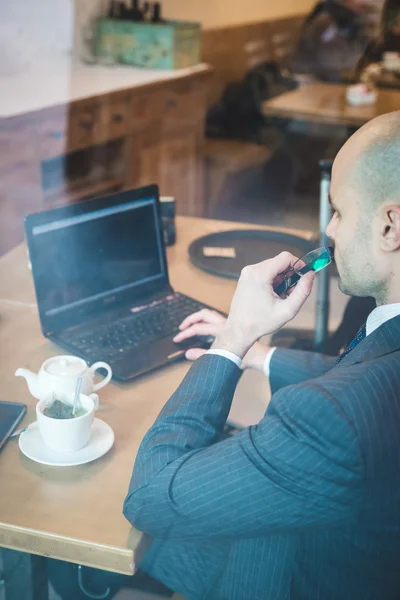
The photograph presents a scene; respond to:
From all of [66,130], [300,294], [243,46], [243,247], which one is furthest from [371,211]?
[243,46]

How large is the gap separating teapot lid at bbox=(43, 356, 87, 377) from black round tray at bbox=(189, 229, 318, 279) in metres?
0.62

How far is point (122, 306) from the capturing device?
1.47m

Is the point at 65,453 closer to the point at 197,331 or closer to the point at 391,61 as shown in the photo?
the point at 197,331

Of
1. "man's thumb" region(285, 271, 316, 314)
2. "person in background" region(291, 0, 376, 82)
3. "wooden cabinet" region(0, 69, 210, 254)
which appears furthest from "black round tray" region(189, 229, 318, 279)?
"person in background" region(291, 0, 376, 82)

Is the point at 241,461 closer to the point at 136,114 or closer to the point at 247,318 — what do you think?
the point at 247,318

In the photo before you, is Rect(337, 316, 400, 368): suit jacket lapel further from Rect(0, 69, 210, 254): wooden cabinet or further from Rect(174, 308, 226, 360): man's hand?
Rect(0, 69, 210, 254): wooden cabinet

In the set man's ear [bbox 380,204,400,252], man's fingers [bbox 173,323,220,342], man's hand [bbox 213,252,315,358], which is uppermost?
man's ear [bbox 380,204,400,252]

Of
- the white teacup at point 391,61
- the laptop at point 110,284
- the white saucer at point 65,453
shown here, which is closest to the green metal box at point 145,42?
the white teacup at point 391,61

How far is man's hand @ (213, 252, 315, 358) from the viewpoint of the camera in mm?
1020

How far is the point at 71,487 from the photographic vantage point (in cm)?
96

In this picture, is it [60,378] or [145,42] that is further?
[145,42]

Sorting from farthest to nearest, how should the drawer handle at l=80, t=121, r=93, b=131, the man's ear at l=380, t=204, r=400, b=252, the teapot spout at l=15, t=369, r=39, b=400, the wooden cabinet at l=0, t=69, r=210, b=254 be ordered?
the drawer handle at l=80, t=121, r=93, b=131, the wooden cabinet at l=0, t=69, r=210, b=254, the teapot spout at l=15, t=369, r=39, b=400, the man's ear at l=380, t=204, r=400, b=252

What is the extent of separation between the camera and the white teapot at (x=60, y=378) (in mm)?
1074

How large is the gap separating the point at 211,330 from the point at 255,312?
0.33m
